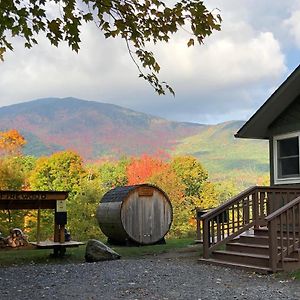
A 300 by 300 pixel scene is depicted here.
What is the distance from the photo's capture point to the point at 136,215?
16.6m

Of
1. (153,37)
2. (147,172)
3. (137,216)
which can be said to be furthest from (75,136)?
(153,37)

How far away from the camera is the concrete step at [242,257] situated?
10281 mm

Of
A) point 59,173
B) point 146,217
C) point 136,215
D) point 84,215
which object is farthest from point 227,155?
point 136,215

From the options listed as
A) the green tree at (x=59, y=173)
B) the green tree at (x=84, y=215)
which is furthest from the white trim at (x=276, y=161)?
the green tree at (x=59, y=173)

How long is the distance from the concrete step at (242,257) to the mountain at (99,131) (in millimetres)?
93349

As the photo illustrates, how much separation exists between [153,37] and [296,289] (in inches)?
184

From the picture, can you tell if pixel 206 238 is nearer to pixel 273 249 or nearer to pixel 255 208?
pixel 255 208

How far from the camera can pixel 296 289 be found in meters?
8.16

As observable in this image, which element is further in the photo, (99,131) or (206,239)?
(99,131)

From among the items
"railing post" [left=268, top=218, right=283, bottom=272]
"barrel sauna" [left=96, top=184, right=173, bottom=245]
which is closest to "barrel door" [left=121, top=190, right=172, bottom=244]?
"barrel sauna" [left=96, top=184, right=173, bottom=245]

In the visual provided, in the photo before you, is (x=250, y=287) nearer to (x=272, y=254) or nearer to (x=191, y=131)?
(x=272, y=254)

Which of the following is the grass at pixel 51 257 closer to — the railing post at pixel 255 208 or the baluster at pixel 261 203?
the railing post at pixel 255 208

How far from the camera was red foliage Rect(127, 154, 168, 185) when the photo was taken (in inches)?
2074

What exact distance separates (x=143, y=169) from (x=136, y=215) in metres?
37.5
